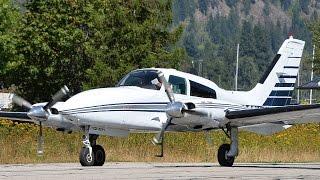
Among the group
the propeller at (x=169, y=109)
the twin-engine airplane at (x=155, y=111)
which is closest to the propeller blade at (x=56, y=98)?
the twin-engine airplane at (x=155, y=111)

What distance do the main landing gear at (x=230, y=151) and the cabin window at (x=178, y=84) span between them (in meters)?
2.08

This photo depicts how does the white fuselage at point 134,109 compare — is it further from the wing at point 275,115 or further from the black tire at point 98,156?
the black tire at point 98,156

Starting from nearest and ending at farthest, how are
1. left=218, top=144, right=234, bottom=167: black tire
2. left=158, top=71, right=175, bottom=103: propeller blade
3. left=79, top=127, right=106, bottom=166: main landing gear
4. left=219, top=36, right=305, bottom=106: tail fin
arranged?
left=79, top=127, right=106, bottom=166: main landing gear < left=158, top=71, right=175, bottom=103: propeller blade < left=218, top=144, right=234, bottom=167: black tire < left=219, top=36, right=305, bottom=106: tail fin

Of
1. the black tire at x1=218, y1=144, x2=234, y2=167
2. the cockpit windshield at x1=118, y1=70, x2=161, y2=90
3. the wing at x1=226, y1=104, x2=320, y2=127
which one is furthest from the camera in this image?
the black tire at x1=218, y1=144, x2=234, y2=167

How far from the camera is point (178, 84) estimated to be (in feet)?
91.6

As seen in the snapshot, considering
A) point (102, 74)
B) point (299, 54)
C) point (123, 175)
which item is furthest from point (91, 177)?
point (102, 74)

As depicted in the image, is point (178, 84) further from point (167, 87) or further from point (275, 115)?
point (275, 115)

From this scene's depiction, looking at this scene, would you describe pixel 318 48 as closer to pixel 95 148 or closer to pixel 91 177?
pixel 95 148

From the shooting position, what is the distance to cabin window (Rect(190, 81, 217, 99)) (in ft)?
92.2

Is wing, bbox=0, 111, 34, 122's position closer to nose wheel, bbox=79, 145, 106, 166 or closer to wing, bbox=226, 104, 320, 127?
nose wheel, bbox=79, 145, 106, 166

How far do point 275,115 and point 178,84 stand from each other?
3.13 metres

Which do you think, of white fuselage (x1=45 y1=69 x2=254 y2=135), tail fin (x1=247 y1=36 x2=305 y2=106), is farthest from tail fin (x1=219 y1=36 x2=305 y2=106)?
white fuselage (x1=45 y1=69 x2=254 y2=135)

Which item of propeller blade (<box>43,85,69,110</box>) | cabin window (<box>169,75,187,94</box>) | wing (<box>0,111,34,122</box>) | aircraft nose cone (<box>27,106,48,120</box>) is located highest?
cabin window (<box>169,75,187,94</box>)

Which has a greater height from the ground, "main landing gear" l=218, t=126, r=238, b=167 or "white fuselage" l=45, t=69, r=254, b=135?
"white fuselage" l=45, t=69, r=254, b=135
